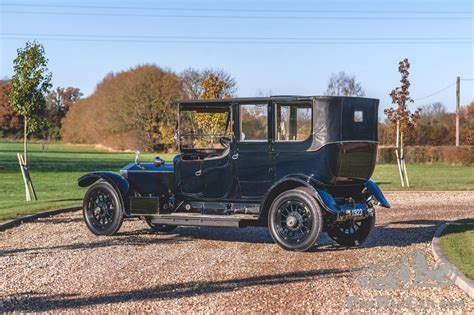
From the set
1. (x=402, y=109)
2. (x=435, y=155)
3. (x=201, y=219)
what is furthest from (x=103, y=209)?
(x=435, y=155)

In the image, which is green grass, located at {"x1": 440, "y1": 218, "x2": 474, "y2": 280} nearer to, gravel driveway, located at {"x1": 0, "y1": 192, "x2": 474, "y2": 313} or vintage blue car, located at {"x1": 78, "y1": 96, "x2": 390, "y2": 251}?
gravel driveway, located at {"x1": 0, "y1": 192, "x2": 474, "y2": 313}

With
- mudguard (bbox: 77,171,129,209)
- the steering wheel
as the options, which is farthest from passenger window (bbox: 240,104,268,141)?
mudguard (bbox: 77,171,129,209)

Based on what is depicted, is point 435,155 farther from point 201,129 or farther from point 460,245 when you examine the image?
point 460,245

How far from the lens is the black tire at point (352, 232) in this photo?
39.9ft

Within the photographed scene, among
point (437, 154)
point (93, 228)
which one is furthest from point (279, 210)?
point (437, 154)

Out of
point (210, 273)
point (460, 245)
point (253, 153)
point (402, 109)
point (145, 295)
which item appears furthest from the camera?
point (402, 109)

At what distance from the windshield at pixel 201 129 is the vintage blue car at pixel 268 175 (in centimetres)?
2

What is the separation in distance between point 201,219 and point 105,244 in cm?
155

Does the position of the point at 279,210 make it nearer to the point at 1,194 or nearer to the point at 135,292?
the point at 135,292

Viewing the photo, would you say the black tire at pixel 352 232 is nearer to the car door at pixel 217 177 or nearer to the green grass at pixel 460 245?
the green grass at pixel 460 245

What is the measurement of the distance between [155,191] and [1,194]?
1133 cm

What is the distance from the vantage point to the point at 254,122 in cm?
1171

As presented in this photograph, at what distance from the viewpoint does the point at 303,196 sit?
1105cm

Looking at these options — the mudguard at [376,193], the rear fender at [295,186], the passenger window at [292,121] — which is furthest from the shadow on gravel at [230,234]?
the passenger window at [292,121]
